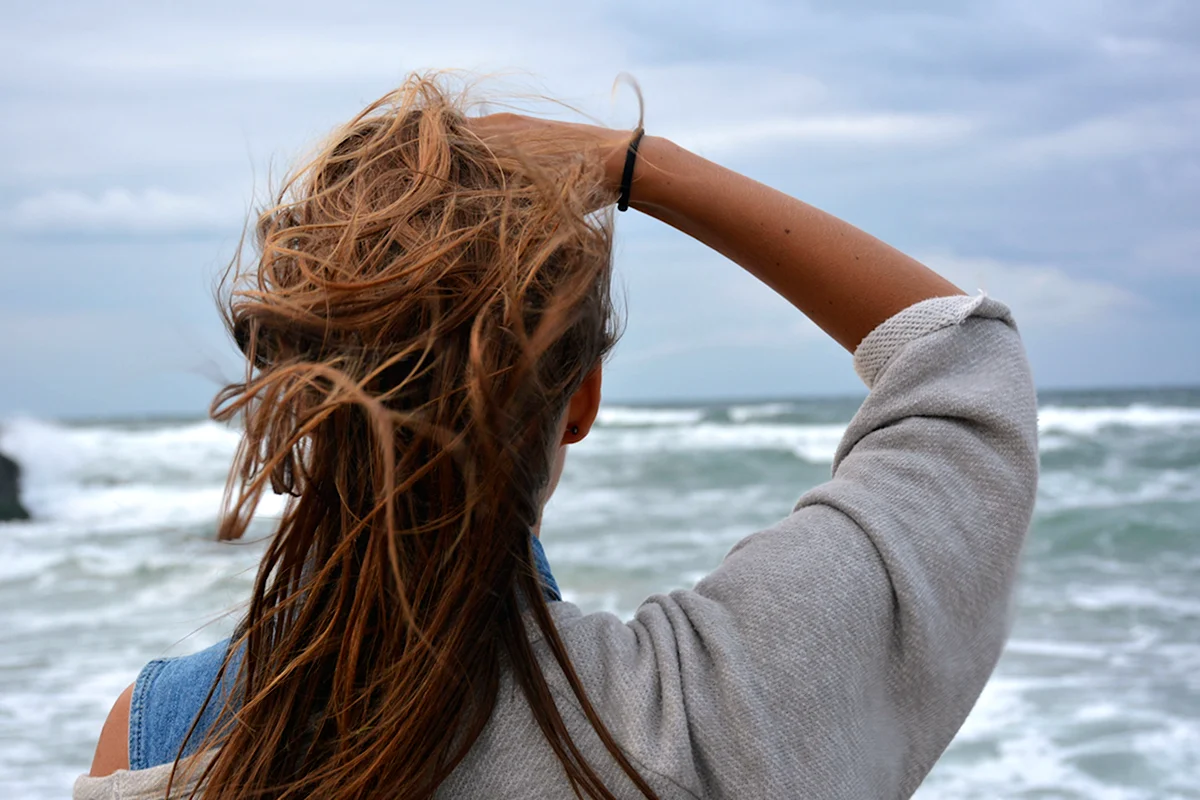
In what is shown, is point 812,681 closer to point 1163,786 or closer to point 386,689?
point 386,689

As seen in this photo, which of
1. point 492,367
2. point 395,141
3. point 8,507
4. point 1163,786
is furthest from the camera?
point 8,507

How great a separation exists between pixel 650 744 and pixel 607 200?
18.7 inches

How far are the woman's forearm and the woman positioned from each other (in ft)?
0.41

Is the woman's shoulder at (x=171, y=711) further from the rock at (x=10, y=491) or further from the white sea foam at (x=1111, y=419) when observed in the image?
the white sea foam at (x=1111, y=419)

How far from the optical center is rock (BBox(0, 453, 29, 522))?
534 inches

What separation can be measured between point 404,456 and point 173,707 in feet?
1.14

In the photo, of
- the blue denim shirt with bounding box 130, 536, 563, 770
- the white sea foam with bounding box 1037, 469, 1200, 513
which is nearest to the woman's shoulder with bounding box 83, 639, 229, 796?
the blue denim shirt with bounding box 130, 536, 563, 770

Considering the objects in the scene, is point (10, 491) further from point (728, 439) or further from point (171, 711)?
point (171, 711)

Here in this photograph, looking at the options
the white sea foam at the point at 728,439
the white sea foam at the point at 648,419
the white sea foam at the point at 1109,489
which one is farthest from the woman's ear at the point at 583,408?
the white sea foam at the point at 648,419

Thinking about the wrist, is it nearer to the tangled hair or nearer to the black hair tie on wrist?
the black hair tie on wrist

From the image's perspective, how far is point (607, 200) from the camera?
96 cm

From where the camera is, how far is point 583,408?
944mm

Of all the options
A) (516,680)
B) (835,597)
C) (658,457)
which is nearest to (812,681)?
(835,597)

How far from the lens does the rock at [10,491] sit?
13.6m
